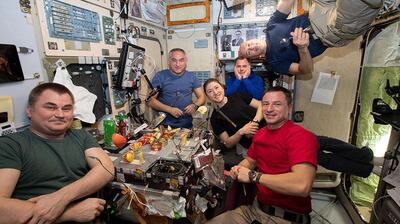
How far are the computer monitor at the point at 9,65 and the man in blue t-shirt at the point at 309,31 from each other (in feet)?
5.63

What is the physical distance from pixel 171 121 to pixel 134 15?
1237 millimetres

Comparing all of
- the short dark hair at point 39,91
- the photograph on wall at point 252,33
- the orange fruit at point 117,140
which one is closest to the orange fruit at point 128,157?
the orange fruit at point 117,140

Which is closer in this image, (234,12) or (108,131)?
(108,131)

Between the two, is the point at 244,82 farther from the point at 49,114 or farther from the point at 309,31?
the point at 49,114

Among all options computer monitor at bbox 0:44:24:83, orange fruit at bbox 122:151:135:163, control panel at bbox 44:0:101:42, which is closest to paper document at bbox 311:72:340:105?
orange fruit at bbox 122:151:135:163

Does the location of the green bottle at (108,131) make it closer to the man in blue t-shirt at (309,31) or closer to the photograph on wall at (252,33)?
the man in blue t-shirt at (309,31)

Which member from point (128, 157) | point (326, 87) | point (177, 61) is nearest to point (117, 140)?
point (128, 157)

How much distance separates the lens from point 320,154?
4.58 feet

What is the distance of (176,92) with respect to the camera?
263cm

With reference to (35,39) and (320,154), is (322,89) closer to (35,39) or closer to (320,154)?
(320,154)

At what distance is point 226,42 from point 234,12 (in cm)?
37

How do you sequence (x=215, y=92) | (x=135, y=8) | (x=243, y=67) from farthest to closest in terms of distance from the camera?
(x=135, y=8) < (x=243, y=67) < (x=215, y=92)

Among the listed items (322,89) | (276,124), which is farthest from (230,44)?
(276,124)

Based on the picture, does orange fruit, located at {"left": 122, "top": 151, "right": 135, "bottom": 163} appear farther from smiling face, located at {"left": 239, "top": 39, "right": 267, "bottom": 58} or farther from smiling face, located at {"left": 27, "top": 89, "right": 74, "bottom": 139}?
smiling face, located at {"left": 239, "top": 39, "right": 267, "bottom": 58}
